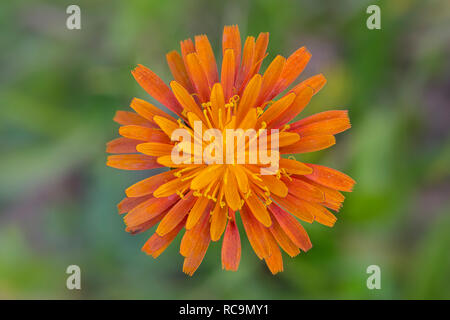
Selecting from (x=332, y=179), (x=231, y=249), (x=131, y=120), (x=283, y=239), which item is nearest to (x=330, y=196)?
(x=332, y=179)

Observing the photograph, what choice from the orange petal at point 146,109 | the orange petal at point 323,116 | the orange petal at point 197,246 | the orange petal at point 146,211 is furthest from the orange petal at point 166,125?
the orange petal at point 323,116

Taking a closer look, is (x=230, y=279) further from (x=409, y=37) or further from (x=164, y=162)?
(x=409, y=37)

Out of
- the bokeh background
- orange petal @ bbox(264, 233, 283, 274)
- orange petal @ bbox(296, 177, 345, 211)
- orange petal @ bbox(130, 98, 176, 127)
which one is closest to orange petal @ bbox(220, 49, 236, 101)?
orange petal @ bbox(130, 98, 176, 127)

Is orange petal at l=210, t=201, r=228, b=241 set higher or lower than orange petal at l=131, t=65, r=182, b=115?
lower

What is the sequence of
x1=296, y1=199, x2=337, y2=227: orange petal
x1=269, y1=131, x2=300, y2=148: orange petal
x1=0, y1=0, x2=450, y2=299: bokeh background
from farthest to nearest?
x1=0, y1=0, x2=450, y2=299: bokeh background → x1=296, y1=199, x2=337, y2=227: orange petal → x1=269, y1=131, x2=300, y2=148: orange petal

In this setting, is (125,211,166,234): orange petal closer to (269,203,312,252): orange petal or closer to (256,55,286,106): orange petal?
(269,203,312,252): orange petal

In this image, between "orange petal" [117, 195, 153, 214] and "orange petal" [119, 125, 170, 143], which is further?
"orange petal" [117, 195, 153, 214]

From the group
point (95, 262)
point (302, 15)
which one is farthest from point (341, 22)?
point (95, 262)
